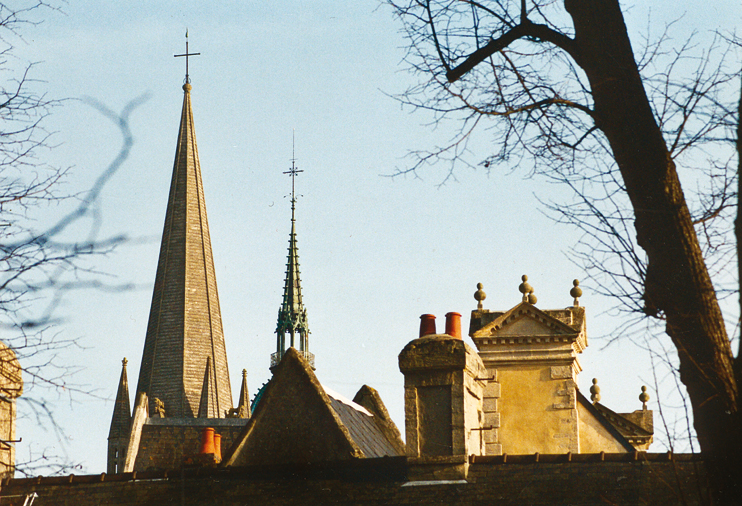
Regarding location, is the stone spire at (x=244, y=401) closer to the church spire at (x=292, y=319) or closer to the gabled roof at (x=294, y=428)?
the church spire at (x=292, y=319)

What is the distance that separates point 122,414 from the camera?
79250 mm

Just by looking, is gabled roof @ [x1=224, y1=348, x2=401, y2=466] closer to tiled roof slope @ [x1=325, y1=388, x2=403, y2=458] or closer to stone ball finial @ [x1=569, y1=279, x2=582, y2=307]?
tiled roof slope @ [x1=325, y1=388, x2=403, y2=458]

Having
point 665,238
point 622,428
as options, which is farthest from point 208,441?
point 665,238

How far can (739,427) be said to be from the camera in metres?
6.36

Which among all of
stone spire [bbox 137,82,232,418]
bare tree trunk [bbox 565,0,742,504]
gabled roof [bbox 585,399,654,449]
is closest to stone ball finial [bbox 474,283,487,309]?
gabled roof [bbox 585,399,654,449]

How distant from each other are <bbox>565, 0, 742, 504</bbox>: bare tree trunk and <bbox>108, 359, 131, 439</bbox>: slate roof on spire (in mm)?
72363

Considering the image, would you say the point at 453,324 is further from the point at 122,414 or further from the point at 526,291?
the point at 122,414

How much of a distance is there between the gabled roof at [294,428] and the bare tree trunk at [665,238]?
9.29 meters

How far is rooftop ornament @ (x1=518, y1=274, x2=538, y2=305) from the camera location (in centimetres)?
2303

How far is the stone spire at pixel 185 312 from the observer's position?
81.8 m

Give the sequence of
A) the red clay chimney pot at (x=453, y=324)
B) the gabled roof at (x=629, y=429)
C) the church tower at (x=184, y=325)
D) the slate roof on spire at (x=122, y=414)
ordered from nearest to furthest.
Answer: the red clay chimney pot at (x=453, y=324) → the gabled roof at (x=629, y=429) → the slate roof on spire at (x=122, y=414) → the church tower at (x=184, y=325)

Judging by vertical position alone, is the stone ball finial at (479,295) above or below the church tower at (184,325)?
below

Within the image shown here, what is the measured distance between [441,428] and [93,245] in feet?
23.2

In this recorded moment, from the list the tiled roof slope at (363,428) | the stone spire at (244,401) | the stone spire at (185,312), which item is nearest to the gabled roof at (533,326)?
the tiled roof slope at (363,428)
